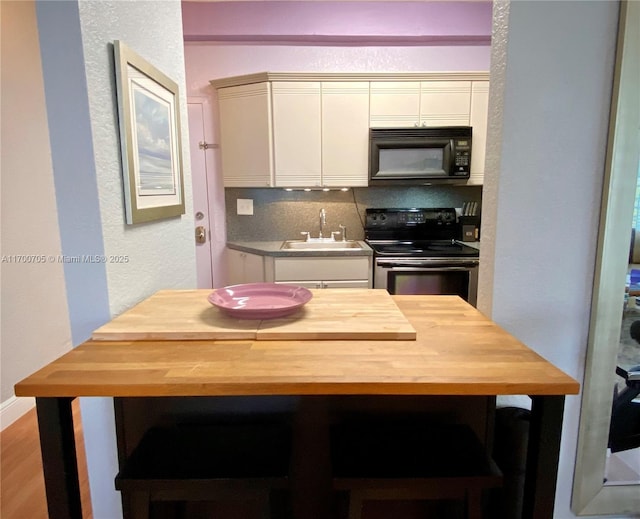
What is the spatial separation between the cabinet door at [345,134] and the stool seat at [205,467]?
2181 millimetres

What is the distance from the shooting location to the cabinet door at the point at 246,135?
2879mm

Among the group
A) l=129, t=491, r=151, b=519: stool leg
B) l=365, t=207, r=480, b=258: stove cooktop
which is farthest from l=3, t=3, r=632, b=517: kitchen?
l=365, t=207, r=480, b=258: stove cooktop

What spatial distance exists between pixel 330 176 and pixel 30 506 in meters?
2.50

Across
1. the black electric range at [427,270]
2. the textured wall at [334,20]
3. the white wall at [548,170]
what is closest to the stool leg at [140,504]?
the white wall at [548,170]

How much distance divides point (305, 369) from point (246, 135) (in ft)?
8.22

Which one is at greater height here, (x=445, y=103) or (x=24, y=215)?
(x=445, y=103)

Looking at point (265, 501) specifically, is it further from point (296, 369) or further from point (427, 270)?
point (427, 270)

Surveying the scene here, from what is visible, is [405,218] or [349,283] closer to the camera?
[349,283]

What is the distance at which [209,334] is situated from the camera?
102 centimetres

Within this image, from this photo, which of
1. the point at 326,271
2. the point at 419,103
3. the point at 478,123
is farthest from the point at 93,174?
the point at 478,123

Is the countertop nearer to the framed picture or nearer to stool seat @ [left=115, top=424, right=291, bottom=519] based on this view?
the framed picture

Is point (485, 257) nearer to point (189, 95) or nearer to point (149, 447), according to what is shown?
point (149, 447)

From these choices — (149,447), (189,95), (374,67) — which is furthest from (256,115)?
(149,447)

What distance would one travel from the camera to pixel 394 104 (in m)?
2.88
